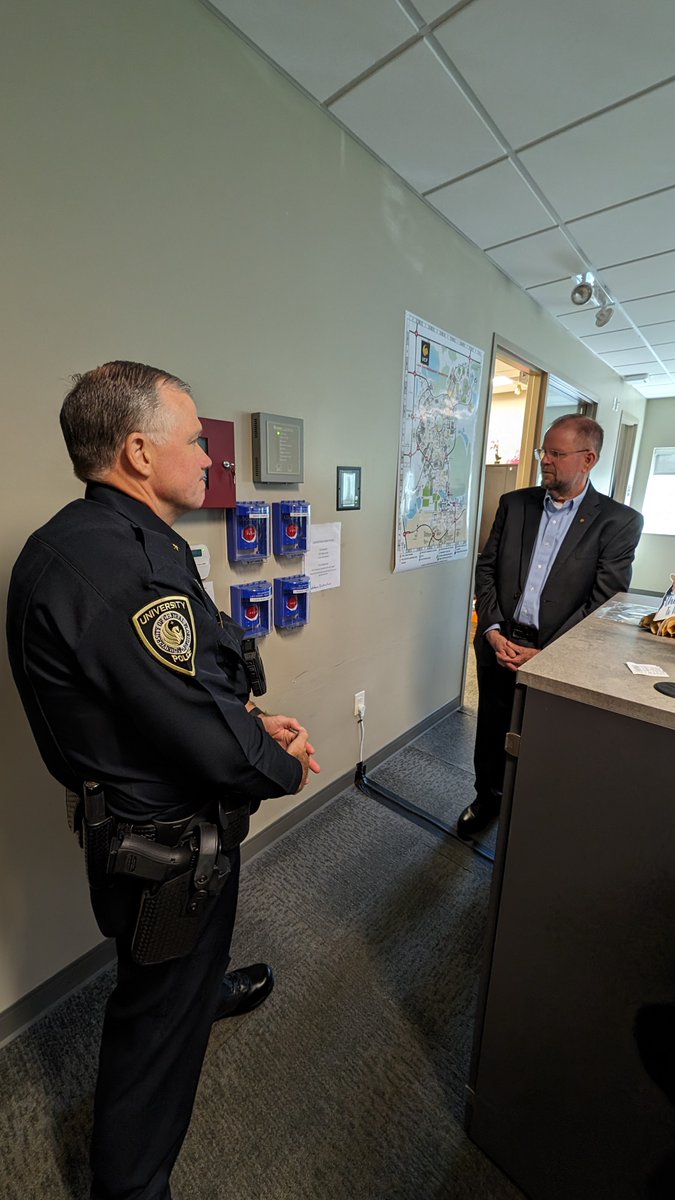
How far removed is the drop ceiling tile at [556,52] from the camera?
1.20 metres

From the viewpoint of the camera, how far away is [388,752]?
2.54 meters

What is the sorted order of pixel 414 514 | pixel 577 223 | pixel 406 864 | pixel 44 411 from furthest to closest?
1. pixel 414 514
2. pixel 577 223
3. pixel 406 864
4. pixel 44 411

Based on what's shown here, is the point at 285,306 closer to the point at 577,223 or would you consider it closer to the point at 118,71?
the point at 118,71

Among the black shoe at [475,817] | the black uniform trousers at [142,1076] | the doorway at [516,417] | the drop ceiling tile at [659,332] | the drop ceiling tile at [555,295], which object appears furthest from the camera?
the drop ceiling tile at [659,332]

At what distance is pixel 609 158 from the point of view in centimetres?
172

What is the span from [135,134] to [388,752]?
8.39 feet

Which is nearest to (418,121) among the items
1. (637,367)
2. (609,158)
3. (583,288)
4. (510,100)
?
(510,100)

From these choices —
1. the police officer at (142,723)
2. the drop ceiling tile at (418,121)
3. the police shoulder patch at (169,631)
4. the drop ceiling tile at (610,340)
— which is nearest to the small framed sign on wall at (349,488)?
the police officer at (142,723)

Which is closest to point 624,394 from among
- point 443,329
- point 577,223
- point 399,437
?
point 577,223

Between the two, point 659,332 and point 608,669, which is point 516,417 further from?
point 608,669

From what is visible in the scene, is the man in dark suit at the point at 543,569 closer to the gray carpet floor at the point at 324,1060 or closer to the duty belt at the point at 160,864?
the gray carpet floor at the point at 324,1060

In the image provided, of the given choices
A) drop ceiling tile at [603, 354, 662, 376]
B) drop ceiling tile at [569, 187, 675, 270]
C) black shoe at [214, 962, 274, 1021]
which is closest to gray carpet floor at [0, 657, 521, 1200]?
black shoe at [214, 962, 274, 1021]

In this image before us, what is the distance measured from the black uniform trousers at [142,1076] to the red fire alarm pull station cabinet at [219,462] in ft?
3.56

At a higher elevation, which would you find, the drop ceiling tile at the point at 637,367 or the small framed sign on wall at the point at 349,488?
the drop ceiling tile at the point at 637,367
